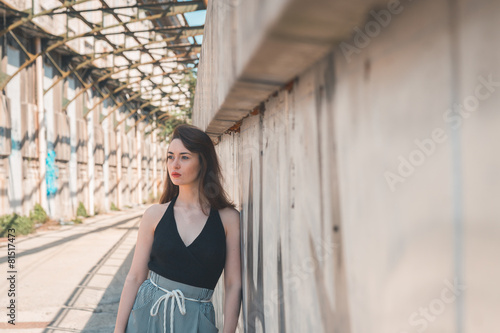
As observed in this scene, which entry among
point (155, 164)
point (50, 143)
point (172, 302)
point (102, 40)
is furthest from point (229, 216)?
point (155, 164)

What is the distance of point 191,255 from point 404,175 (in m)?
1.77

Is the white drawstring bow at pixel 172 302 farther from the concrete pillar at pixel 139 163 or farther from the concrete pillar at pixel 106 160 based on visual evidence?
the concrete pillar at pixel 139 163

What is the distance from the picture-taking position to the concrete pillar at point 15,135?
13578mm

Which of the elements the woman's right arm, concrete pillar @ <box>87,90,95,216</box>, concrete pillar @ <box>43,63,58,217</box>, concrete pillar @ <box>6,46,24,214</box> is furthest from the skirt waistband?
concrete pillar @ <box>87,90,95,216</box>

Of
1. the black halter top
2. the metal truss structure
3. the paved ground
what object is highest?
the metal truss structure

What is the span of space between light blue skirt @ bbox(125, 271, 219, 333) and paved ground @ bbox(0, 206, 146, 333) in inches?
123

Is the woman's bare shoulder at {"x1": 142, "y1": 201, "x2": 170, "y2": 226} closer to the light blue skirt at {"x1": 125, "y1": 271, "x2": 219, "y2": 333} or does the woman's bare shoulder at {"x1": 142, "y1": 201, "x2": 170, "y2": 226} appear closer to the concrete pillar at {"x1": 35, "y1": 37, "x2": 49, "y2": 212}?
the light blue skirt at {"x1": 125, "y1": 271, "x2": 219, "y2": 333}

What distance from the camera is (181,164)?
2.53 meters

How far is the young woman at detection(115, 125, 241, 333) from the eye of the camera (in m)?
2.33

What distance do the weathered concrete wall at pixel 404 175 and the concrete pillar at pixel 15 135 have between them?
14484mm

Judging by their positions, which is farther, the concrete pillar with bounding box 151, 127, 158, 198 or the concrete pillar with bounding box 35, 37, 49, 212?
the concrete pillar with bounding box 151, 127, 158, 198

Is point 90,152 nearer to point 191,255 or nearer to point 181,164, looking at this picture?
point 181,164

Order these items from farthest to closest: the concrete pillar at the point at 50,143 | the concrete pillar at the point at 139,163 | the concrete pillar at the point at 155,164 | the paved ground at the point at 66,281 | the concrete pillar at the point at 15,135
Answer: the concrete pillar at the point at 155,164 → the concrete pillar at the point at 139,163 → the concrete pillar at the point at 50,143 → the concrete pillar at the point at 15,135 → the paved ground at the point at 66,281

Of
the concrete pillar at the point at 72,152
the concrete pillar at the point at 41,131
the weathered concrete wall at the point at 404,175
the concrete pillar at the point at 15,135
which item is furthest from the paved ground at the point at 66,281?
the concrete pillar at the point at 72,152
